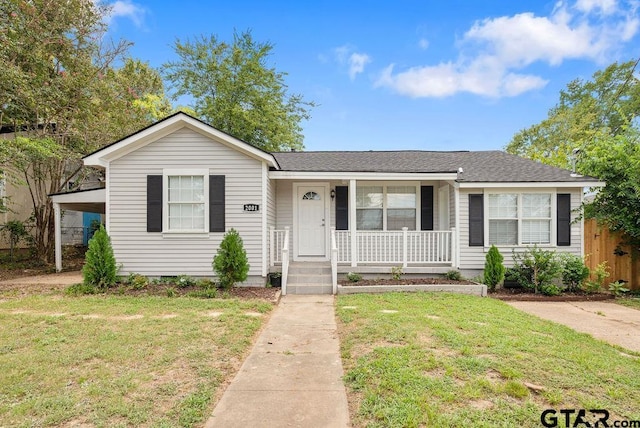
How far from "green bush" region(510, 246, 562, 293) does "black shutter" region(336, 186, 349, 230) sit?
441cm

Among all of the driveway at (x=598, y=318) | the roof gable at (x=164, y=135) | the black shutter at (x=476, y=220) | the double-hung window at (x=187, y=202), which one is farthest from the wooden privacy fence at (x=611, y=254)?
the double-hung window at (x=187, y=202)

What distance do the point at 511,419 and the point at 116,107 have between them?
14987mm

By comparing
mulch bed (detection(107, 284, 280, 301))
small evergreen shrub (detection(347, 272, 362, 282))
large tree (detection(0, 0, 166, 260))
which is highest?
large tree (detection(0, 0, 166, 260))

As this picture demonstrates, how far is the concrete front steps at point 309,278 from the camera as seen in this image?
322 inches

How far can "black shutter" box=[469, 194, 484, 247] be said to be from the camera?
28.8 feet

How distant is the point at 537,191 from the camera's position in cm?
873

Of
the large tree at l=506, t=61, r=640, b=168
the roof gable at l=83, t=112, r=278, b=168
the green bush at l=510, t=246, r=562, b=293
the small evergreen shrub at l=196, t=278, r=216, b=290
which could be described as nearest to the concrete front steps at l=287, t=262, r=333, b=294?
the small evergreen shrub at l=196, t=278, r=216, b=290

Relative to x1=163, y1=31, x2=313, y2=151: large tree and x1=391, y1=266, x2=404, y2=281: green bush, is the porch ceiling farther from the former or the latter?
x1=163, y1=31, x2=313, y2=151: large tree

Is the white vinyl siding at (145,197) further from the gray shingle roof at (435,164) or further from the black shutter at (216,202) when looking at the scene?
the gray shingle roof at (435,164)

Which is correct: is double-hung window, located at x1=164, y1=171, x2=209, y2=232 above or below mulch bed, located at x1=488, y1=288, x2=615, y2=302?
above

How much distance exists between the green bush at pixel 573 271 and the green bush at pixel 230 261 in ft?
25.0

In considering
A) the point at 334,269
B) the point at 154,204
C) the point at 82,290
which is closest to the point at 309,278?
the point at 334,269

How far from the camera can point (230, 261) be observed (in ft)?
25.0

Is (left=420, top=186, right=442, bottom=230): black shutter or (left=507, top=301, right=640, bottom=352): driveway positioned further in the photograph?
(left=420, top=186, right=442, bottom=230): black shutter
